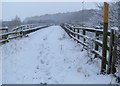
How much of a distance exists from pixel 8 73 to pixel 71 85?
2.08 meters

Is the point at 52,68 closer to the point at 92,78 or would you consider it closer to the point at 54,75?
the point at 54,75

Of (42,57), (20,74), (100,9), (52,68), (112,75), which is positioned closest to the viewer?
(112,75)

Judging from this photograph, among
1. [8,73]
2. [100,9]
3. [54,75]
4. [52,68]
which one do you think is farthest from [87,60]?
[100,9]

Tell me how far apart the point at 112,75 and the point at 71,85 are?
118 cm

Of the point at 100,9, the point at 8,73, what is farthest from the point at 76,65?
the point at 100,9

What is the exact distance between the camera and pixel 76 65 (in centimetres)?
815

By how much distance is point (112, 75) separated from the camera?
658cm

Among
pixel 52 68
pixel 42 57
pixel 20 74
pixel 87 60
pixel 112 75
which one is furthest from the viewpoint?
pixel 42 57

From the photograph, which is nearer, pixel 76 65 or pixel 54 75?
pixel 54 75

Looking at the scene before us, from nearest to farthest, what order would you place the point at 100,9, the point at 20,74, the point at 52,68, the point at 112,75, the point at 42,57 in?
the point at 112,75 → the point at 20,74 → the point at 52,68 → the point at 42,57 → the point at 100,9

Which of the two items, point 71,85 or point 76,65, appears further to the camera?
point 76,65

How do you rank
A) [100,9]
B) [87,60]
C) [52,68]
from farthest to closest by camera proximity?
[100,9], [87,60], [52,68]

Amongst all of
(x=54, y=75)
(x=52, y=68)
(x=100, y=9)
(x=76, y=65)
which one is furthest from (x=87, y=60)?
(x=100, y=9)

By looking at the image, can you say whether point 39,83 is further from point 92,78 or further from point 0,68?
point 0,68
